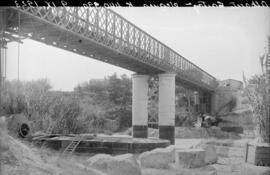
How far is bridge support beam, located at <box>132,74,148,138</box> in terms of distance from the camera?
37531mm

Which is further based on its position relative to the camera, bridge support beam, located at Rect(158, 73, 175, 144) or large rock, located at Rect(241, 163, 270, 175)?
bridge support beam, located at Rect(158, 73, 175, 144)

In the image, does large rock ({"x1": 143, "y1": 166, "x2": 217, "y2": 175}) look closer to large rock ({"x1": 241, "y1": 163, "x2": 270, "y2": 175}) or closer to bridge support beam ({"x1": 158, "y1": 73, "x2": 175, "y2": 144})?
large rock ({"x1": 241, "y1": 163, "x2": 270, "y2": 175})

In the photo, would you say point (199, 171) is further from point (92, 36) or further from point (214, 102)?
point (214, 102)

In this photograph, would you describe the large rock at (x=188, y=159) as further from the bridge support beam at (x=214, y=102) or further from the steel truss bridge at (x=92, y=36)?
the bridge support beam at (x=214, y=102)

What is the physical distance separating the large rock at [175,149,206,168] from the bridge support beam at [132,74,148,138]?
85.6 feet

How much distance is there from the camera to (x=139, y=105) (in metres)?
37.8

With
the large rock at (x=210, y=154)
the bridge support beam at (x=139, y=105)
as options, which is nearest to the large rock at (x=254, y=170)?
the large rock at (x=210, y=154)

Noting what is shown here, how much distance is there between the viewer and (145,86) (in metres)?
37.7

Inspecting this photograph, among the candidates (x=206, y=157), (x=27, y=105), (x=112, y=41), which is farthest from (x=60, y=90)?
(x=206, y=157)

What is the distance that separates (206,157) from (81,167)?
16.5ft

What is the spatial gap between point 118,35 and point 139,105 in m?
10.2

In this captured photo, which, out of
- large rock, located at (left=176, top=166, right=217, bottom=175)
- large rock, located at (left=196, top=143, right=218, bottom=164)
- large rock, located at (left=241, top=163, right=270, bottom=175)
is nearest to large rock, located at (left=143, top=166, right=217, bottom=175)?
large rock, located at (left=176, top=166, right=217, bottom=175)

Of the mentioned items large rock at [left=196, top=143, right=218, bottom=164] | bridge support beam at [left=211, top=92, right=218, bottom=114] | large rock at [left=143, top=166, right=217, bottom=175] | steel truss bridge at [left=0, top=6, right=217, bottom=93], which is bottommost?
large rock at [left=143, top=166, right=217, bottom=175]

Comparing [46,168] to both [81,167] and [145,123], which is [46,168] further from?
[145,123]
